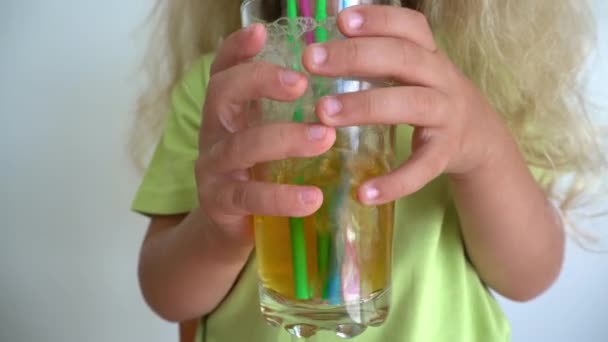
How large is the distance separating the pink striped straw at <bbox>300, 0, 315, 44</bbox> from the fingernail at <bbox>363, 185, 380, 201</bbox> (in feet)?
0.28

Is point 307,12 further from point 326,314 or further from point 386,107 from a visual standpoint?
point 326,314

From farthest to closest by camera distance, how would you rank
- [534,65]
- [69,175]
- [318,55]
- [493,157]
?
[69,175] < [534,65] < [493,157] < [318,55]

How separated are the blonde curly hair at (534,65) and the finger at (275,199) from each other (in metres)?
0.34

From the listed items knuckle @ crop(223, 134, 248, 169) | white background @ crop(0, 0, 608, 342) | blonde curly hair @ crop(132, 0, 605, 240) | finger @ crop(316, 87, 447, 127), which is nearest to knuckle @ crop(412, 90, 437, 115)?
finger @ crop(316, 87, 447, 127)

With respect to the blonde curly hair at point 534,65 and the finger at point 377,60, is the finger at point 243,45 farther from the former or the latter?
the blonde curly hair at point 534,65

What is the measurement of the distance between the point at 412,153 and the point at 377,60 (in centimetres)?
6

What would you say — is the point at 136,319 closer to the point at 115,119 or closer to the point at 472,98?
the point at 115,119

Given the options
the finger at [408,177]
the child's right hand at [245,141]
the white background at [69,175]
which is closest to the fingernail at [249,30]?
the child's right hand at [245,141]

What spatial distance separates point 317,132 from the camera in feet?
1.02

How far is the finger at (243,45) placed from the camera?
33 centimetres

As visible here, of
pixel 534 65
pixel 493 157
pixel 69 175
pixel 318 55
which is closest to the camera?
pixel 318 55

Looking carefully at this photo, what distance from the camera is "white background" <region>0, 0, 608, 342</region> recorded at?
39.6 inches

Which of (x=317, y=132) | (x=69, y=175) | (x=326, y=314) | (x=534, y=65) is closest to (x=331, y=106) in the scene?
(x=317, y=132)

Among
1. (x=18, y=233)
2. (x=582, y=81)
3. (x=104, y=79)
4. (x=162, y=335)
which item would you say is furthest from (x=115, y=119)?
(x=582, y=81)
